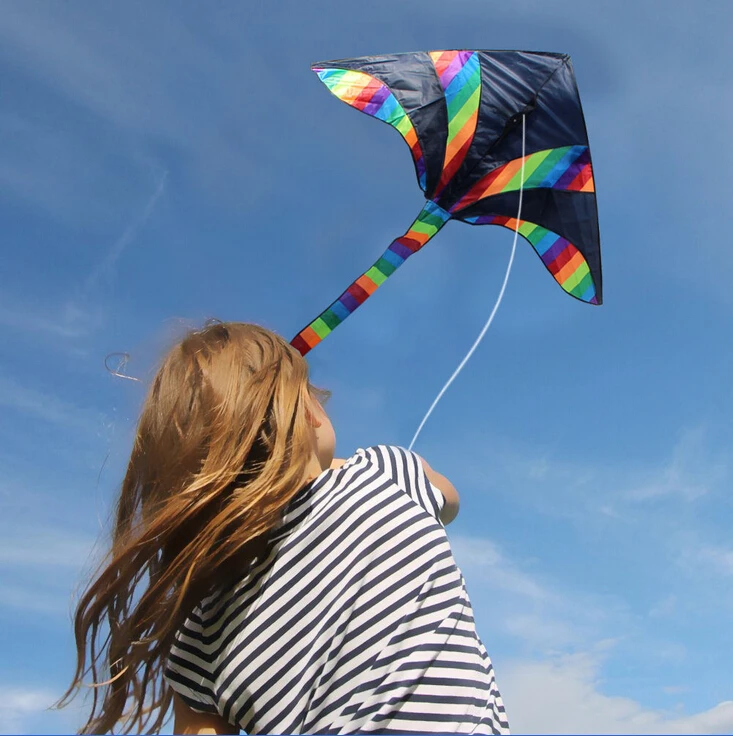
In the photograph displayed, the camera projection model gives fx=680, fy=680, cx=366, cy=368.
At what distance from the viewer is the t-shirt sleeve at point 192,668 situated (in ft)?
4.07

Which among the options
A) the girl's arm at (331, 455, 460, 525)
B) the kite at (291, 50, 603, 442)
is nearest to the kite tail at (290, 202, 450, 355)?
the kite at (291, 50, 603, 442)

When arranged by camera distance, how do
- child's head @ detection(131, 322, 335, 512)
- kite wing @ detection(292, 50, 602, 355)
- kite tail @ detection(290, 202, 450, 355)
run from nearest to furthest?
child's head @ detection(131, 322, 335, 512)
kite tail @ detection(290, 202, 450, 355)
kite wing @ detection(292, 50, 602, 355)

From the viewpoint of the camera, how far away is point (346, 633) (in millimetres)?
1128

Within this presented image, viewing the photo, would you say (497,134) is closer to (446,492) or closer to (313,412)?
(446,492)

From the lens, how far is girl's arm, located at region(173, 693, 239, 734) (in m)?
1.25

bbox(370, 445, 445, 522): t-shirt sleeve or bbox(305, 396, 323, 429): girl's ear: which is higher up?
bbox(305, 396, 323, 429): girl's ear

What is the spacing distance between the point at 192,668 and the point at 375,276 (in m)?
2.16

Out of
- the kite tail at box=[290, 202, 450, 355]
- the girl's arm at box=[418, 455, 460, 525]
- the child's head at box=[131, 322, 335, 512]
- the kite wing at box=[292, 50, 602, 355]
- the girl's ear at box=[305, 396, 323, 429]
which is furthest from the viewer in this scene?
the kite wing at box=[292, 50, 602, 355]

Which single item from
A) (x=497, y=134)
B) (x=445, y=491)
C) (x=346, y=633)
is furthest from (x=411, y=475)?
(x=497, y=134)

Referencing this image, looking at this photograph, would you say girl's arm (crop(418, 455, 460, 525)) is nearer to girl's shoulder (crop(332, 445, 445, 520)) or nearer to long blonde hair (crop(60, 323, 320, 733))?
girl's shoulder (crop(332, 445, 445, 520))

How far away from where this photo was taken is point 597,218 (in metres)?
3.96

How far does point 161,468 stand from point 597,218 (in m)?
3.38

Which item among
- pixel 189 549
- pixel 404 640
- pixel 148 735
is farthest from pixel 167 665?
pixel 404 640

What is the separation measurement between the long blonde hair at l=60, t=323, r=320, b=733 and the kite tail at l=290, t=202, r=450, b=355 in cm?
153
